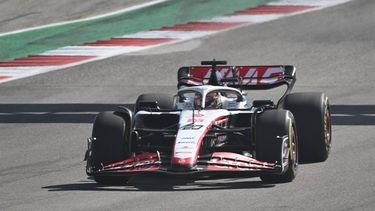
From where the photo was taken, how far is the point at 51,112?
20.7 m

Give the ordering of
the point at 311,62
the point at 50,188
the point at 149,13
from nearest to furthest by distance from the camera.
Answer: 1. the point at 50,188
2. the point at 311,62
3. the point at 149,13

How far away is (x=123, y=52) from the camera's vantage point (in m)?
26.2

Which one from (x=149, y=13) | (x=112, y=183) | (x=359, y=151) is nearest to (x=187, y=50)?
(x=149, y=13)

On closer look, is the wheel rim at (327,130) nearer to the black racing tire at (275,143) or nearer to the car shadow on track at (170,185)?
the black racing tire at (275,143)

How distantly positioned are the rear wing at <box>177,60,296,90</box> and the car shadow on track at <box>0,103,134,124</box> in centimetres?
309

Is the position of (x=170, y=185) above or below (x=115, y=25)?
below

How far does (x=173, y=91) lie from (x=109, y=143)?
842 centimetres

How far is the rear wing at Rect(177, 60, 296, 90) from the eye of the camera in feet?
54.7

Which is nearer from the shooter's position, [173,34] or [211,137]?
[211,137]

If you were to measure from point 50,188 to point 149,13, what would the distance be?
15.5 meters

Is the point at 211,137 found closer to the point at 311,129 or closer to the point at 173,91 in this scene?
the point at 311,129

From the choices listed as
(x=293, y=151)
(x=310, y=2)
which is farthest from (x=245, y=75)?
(x=310, y=2)

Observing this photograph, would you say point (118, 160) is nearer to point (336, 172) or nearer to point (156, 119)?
point (156, 119)

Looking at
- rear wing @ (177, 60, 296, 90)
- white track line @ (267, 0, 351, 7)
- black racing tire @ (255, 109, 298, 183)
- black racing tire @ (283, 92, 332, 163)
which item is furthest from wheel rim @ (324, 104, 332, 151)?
white track line @ (267, 0, 351, 7)
